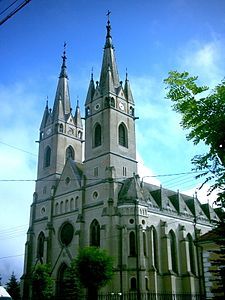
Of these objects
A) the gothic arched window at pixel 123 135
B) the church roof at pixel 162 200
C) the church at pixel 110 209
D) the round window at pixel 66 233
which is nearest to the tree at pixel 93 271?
the church at pixel 110 209

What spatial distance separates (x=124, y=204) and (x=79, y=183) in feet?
30.2

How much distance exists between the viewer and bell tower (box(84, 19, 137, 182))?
162 ft

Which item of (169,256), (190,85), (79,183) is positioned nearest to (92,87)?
(79,183)

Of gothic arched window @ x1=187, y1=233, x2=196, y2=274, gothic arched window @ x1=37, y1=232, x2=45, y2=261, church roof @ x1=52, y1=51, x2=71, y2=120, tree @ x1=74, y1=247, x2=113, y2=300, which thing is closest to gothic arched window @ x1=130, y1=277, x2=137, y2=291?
tree @ x1=74, y1=247, x2=113, y2=300

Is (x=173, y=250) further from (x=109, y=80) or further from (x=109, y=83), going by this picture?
(x=109, y=80)

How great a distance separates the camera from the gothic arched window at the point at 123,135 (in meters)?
Result: 52.1

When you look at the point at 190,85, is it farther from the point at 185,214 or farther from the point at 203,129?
the point at 185,214

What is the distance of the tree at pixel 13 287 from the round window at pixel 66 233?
9379 mm

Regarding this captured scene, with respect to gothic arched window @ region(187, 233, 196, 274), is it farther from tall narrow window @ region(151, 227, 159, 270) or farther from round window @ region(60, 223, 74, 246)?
round window @ region(60, 223, 74, 246)

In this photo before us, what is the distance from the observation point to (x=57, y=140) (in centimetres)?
5928

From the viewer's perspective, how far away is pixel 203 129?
8727mm

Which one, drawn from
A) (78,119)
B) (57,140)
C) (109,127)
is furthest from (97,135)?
(78,119)

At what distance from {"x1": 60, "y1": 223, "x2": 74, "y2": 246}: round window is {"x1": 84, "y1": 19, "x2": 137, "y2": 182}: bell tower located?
7.41 m

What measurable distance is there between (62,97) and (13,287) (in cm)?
3227
